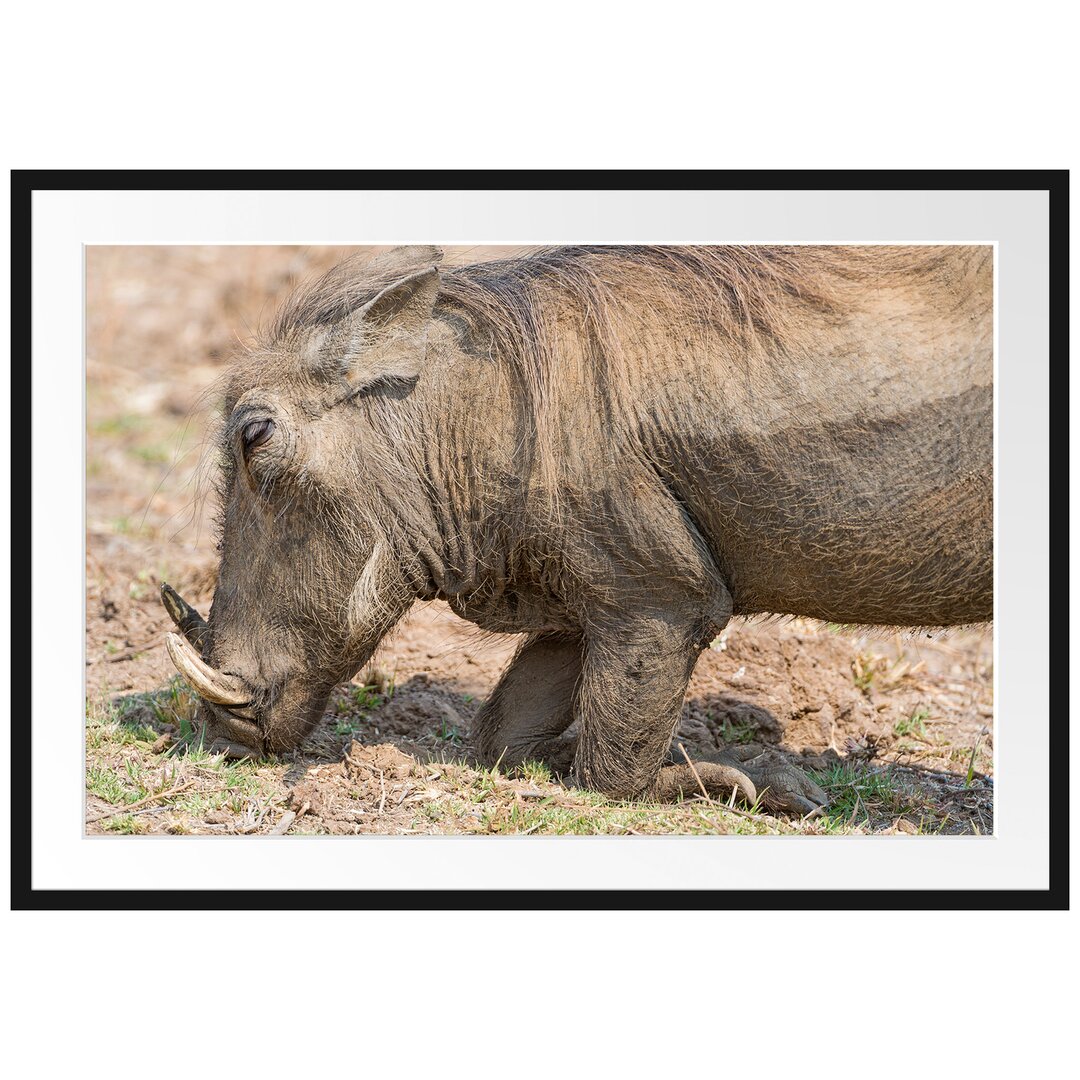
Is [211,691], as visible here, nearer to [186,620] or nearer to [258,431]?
[186,620]

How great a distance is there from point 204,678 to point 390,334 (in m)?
1.25

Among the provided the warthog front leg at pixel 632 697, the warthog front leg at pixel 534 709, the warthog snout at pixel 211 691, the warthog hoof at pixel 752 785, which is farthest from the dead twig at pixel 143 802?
the warthog hoof at pixel 752 785

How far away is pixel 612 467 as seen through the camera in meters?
4.60

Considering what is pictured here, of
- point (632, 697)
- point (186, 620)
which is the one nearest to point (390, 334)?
point (186, 620)

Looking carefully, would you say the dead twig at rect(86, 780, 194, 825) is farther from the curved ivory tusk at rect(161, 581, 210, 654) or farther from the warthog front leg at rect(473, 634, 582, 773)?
the warthog front leg at rect(473, 634, 582, 773)

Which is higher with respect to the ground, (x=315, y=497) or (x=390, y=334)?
(x=390, y=334)

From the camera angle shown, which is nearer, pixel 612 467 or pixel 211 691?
pixel 612 467

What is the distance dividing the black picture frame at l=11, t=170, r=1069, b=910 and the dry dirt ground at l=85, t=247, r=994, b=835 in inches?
11.1

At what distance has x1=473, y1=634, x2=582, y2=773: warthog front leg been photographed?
5.21 meters

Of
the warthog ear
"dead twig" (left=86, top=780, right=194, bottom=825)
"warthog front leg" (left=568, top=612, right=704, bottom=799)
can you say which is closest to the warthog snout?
"dead twig" (left=86, top=780, right=194, bottom=825)
